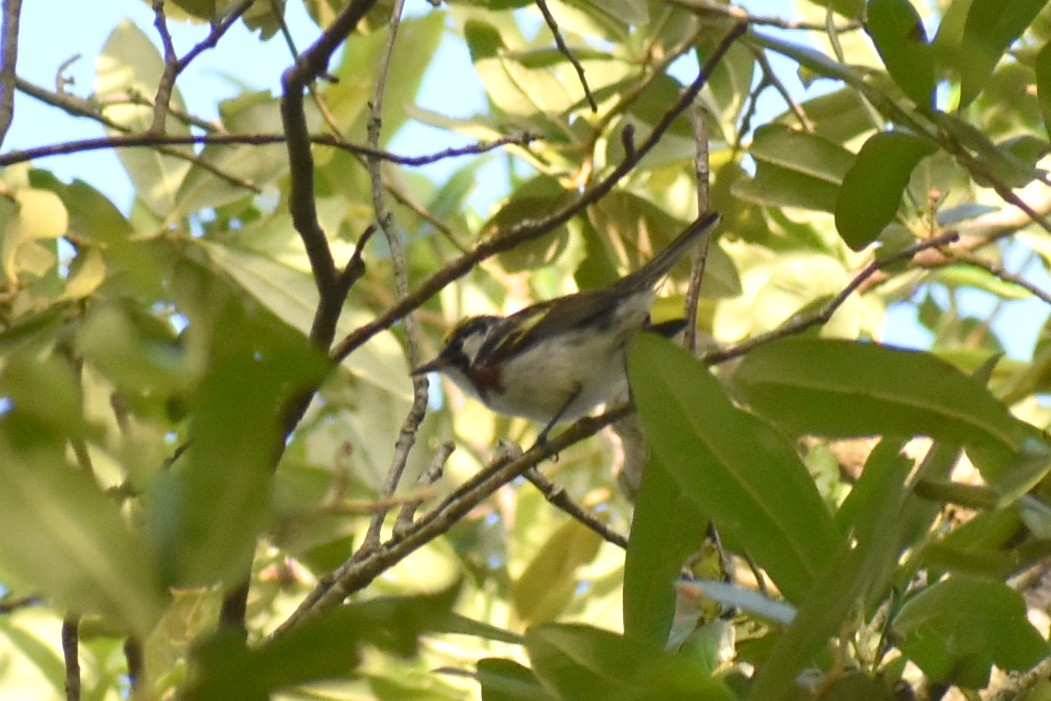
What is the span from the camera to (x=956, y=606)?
114 cm

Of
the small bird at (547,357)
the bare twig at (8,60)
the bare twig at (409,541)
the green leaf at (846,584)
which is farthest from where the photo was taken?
the small bird at (547,357)

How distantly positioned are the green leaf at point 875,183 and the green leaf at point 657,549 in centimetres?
39

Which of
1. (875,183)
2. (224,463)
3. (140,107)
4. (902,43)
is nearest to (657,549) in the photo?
(875,183)

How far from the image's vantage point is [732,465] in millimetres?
1085

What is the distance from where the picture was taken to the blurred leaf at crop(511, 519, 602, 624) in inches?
101

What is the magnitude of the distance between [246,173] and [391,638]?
5.57 ft

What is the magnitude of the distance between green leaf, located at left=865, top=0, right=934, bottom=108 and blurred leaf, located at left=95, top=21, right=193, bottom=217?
134 cm

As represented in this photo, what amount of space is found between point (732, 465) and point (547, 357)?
1.80 meters

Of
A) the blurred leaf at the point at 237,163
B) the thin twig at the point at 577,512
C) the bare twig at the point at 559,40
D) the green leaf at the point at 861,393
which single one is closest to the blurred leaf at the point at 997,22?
the green leaf at the point at 861,393

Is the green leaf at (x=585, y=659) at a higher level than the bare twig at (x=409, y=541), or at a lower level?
higher

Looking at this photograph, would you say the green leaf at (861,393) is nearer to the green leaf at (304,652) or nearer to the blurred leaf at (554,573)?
the green leaf at (304,652)

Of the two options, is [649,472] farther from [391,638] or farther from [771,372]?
[391,638]

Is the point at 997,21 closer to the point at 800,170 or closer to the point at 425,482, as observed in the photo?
the point at 800,170

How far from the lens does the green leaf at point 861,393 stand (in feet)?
3.63
